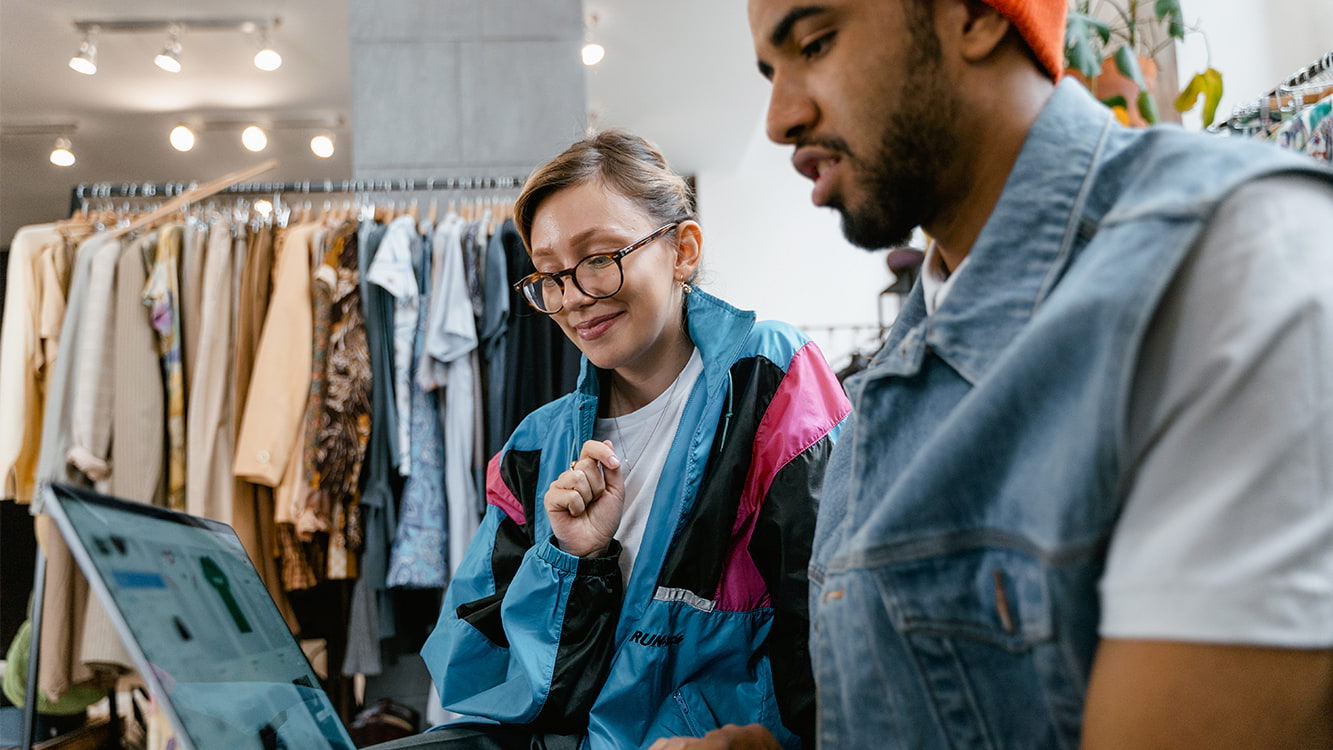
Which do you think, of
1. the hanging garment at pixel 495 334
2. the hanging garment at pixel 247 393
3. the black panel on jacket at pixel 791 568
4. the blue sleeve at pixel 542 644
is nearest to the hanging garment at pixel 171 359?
the hanging garment at pixel 247 393

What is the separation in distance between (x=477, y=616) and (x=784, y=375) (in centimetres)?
51

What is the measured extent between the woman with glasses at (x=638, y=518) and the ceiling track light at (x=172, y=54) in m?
3.24

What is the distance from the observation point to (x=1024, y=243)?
58 cm

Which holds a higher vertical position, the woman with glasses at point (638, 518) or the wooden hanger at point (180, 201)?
the wooden hanger at point (180, 201)

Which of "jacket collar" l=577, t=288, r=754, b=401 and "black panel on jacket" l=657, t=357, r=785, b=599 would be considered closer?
"black panel on jacket" l=657, t=357, r=785, b=599

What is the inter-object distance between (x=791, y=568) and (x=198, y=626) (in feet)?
1.96

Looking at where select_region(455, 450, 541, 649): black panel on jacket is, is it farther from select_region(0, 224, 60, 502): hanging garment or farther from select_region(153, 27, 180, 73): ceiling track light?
select_region(153, 27, 180, 73): ceiling track light

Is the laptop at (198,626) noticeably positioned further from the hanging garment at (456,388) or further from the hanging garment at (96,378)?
the hanging garment at (96,378)

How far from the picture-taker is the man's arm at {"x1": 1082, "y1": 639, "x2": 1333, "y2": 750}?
1.33ft

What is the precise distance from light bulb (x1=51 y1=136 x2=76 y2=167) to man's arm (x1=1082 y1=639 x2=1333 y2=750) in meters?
6.37

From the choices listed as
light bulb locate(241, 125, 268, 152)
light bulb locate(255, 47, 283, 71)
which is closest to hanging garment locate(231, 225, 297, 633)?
light bulb locate(255, 47, 283, 71)

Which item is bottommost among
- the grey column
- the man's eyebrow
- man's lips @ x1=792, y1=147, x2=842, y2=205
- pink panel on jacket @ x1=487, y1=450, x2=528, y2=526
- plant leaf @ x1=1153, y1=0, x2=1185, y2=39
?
pink panel on jacket @ x1=487, y1=450, x2=528, y2=526

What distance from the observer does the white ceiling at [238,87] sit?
4270mm

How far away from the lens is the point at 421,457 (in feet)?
7.63
